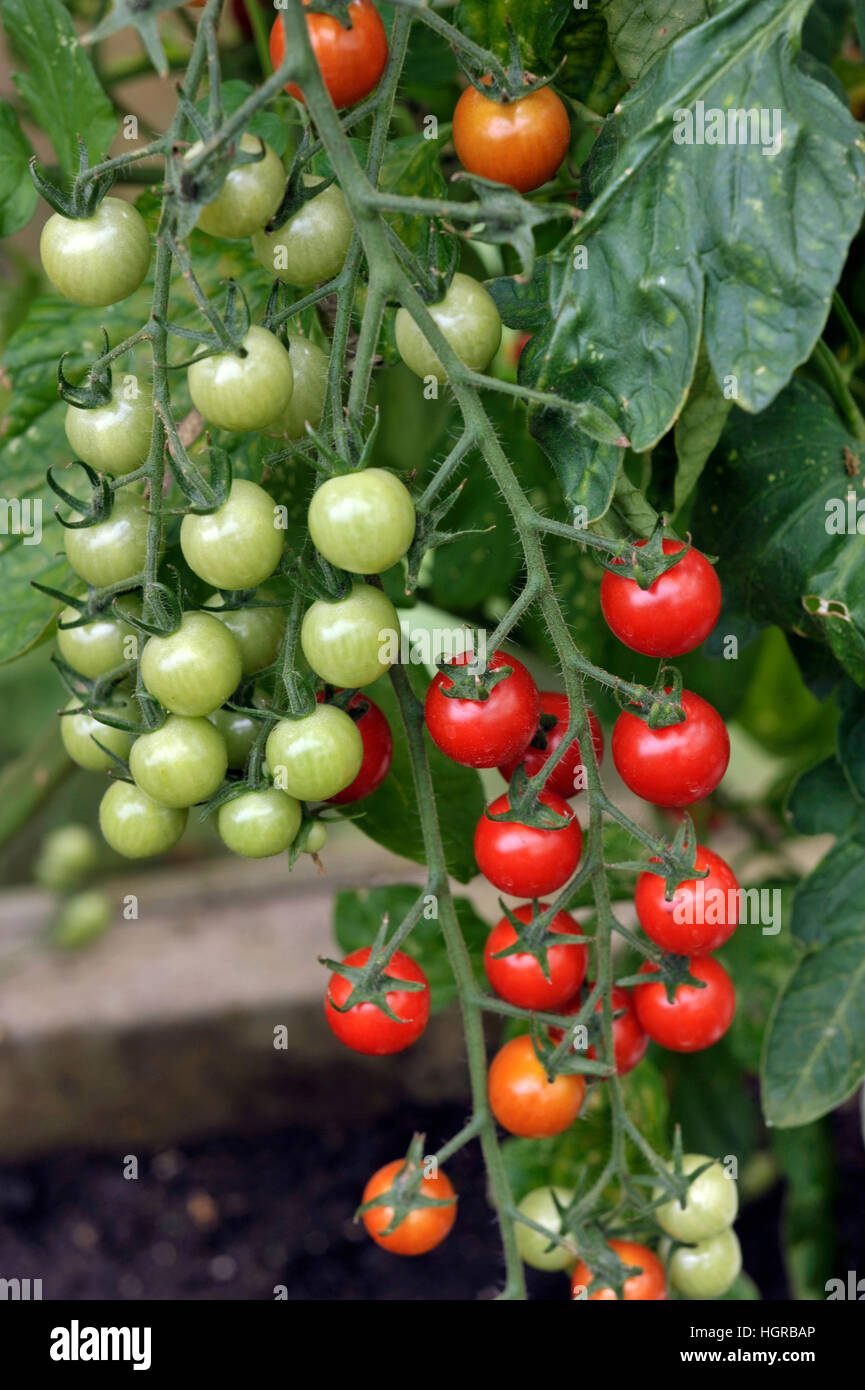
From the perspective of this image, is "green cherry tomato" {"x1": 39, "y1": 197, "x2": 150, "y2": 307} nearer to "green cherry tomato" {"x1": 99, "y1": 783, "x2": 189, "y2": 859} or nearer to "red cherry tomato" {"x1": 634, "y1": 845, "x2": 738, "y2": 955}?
"green cherry tomato" {"x1": 99, "y1": 783, "x2": 189, "y2": 859}

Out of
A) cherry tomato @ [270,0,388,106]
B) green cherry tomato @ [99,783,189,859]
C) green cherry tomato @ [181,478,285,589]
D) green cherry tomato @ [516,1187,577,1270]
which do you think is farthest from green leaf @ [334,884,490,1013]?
cherry tomato @ [270,0,388,106]

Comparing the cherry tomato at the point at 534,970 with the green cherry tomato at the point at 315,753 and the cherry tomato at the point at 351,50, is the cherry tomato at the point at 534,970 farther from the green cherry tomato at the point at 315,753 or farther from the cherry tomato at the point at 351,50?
the cherry tomato at the point at 351,50

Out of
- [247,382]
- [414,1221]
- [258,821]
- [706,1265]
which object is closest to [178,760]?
[258,821]

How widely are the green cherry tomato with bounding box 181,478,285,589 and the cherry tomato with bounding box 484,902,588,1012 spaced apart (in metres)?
0.21

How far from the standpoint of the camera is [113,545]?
1.57 ft

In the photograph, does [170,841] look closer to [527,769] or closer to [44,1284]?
[527,769]

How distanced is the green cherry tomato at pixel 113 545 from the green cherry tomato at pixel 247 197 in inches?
4.7

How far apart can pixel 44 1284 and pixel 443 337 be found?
1191 mm

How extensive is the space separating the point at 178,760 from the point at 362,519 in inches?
5.2

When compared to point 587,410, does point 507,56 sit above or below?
above

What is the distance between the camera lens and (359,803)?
664 millimetres

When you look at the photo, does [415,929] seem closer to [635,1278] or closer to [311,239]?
[635,1278]

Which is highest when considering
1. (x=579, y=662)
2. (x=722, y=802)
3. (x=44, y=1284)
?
(x=579, y=662)
